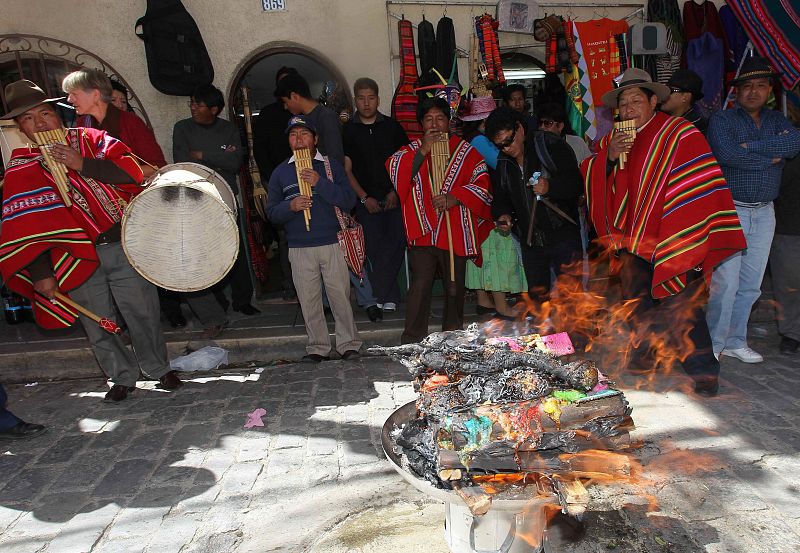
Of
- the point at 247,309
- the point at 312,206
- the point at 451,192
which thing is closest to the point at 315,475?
the point at 312,206

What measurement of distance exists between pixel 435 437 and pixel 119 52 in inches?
232

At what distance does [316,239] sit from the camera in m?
5.14

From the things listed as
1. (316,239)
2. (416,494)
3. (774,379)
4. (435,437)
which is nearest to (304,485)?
A: (416,494)

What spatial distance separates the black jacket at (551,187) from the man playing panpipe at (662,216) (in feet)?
0.56

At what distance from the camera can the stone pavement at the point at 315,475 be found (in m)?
2.90

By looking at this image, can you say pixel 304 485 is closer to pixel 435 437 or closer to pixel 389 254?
pixel 435 437

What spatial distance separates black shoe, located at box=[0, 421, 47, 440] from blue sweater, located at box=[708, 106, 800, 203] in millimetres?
5339

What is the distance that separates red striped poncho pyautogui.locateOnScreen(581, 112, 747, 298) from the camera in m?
3.85

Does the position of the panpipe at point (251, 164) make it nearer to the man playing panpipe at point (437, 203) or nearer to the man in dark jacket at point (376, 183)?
the man in dark jacket at point (376, 183)

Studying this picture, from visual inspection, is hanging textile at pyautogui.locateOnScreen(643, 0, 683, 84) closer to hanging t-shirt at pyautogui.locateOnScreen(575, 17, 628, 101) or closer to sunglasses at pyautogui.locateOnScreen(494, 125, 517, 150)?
hanging t-shirt at pyautogui.locateOnScreen(575, 17, 628, 101)

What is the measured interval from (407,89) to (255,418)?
3798mm

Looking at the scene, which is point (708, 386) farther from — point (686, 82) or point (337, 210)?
point (337, 210)

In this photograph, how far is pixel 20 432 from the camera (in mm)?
4145

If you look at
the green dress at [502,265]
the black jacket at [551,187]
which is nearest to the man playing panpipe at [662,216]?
the black jacket at [551,187]
